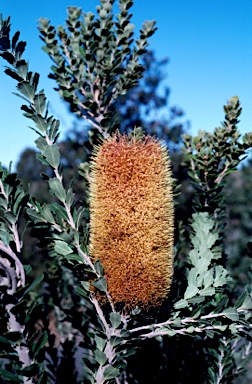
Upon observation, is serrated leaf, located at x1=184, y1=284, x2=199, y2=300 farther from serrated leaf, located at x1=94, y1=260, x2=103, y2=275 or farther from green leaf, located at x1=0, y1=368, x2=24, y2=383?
green leaf, located at x1=0, y1=368, x2=24, y2=383

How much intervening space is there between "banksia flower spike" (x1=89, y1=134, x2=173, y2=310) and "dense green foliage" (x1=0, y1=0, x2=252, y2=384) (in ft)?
0.24

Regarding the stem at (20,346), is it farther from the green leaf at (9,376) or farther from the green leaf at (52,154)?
the green leaf at (52,154)

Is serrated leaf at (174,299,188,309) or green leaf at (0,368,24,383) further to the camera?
serrated leaf at (174,299,188,309)

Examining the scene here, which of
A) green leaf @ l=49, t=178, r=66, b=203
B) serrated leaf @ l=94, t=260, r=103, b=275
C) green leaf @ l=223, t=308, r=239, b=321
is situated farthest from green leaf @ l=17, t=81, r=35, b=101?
green leaf @ l=223, t=308, r=239, b=321

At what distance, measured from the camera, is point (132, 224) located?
1476 millimetres

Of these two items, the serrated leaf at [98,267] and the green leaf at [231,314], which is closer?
the serrated leaf at [98,267]

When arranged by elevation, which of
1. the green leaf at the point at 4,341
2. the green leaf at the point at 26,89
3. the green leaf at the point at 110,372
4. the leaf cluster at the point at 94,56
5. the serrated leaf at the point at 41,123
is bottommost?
the green leaf at the point at 110,372

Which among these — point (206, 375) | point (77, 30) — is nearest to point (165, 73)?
point (77, 30)

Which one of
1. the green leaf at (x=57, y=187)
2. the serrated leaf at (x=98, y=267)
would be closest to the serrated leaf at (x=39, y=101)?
the green leaf at (x=57, y=187)

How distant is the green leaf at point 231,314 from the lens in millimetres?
1561

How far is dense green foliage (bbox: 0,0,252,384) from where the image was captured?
154cm

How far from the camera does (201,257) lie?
1.80m

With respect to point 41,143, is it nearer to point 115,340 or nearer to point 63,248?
point 63,248

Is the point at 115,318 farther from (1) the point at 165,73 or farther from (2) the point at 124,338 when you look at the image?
(1) the point at 165,73
